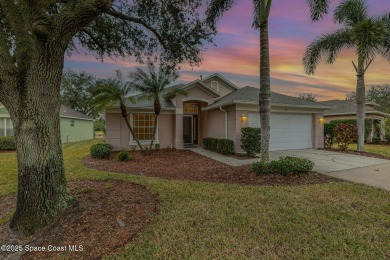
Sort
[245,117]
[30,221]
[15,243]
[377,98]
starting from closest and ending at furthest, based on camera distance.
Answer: [15,243] → [30,221] → [245,117] → [377,98]

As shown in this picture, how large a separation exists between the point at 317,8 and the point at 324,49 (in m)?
6.05

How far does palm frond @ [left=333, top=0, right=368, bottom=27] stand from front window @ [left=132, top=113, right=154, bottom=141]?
1364 cm

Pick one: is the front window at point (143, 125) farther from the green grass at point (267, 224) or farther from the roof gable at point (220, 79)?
the green grass at point (267, 224)

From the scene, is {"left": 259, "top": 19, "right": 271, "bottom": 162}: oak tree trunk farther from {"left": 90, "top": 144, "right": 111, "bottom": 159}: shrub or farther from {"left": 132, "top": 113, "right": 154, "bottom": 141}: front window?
{"left": 132, "top": 113, "right": 154, "bottom": 141}: front window

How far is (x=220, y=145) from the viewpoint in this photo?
12.3 m

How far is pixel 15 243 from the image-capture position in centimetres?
323

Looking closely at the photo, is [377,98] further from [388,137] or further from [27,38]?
[27,38]

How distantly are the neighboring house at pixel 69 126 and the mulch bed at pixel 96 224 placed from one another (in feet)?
59.3

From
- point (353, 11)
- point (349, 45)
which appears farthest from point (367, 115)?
point (353, 11)

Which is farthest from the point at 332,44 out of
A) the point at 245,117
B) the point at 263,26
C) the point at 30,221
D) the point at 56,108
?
the point at 30,221

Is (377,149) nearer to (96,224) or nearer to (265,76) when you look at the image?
(265,76)

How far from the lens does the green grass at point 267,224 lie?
2.94 m

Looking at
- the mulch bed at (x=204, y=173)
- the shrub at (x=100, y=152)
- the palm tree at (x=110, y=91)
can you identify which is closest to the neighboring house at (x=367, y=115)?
the mulch bed at (x=204, y=173)

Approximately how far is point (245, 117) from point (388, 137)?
16755 mm
